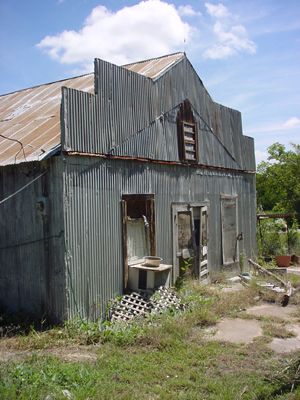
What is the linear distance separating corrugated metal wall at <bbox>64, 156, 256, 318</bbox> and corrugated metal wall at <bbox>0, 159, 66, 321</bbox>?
0.79 ft

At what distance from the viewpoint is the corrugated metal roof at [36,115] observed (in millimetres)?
8416

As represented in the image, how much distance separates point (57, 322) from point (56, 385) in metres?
2.79

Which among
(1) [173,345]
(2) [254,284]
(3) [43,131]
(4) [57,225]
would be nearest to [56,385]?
(1) [173,345]

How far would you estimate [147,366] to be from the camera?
6301mm

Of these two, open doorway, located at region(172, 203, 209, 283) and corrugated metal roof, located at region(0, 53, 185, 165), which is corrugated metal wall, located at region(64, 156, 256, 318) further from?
corrugated metal roof, located at region(0, 53, 185, 165)

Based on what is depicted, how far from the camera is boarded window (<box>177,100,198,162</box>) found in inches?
459

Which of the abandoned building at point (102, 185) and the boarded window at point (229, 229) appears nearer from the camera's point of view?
the abandoned building at point (102, 185)

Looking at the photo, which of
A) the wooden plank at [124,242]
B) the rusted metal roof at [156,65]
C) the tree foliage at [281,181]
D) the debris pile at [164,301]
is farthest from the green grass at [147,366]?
the tree foliage at [281,181]

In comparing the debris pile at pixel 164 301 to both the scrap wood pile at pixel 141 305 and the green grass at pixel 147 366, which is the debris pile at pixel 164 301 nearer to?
the scrap wood pile at pixel 141 305

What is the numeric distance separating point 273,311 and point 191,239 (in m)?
2.98

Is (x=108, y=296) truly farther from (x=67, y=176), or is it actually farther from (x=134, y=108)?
(x=134, y=108)

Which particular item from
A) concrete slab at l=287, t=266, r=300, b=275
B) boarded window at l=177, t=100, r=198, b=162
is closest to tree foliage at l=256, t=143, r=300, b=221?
concrete slab at l=287, t=266, r=300, b=275

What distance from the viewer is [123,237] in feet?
30.4

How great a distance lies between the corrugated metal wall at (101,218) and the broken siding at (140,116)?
0.38m
